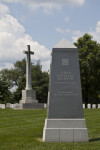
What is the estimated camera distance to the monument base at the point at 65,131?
1004 centimetres

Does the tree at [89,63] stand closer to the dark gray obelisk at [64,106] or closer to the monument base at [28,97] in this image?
the monument base at [28,97]

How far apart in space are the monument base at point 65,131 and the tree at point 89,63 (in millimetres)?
33042

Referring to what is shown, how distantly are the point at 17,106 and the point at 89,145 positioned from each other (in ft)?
81.5

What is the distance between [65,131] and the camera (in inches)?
398

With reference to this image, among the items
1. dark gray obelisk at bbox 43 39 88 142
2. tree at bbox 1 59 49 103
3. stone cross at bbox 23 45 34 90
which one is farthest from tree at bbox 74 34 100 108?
dark gray obelisk at bbox 43 39 88 142

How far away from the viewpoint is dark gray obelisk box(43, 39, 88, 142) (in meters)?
10.1

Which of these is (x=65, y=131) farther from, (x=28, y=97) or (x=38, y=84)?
(x=38, y=84)

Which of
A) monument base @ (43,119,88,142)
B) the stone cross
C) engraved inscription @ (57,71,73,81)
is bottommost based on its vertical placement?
monument base @ (43,119,88,142)

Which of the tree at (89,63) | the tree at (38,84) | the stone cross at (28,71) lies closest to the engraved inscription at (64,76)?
the stone cross at (28,71)

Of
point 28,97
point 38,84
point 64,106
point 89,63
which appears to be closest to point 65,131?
point 64,106

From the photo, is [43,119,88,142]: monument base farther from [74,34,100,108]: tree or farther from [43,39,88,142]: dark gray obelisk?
[74,34,100,108]: tree

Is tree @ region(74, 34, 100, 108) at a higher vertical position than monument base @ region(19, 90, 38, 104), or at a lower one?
higher

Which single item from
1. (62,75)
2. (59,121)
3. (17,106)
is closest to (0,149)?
(59,121)

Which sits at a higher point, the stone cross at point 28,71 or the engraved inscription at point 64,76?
the stone cross at point 28,71
